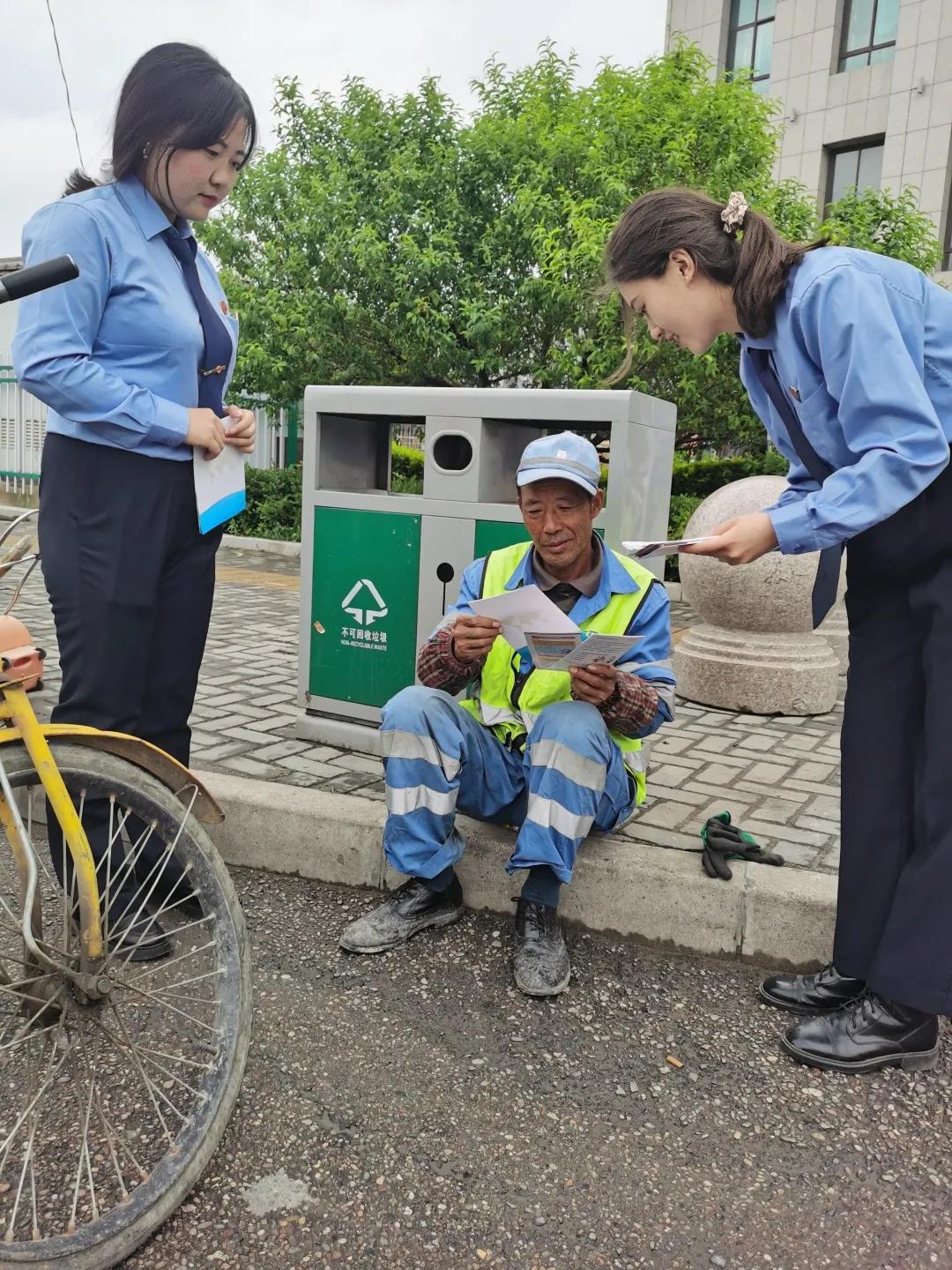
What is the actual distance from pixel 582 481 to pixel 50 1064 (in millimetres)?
1818

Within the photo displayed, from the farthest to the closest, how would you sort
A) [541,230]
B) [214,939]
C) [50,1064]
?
[541,230] → [214,939] → [50,1064]

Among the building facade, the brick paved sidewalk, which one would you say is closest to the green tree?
the brick paved sidewalk

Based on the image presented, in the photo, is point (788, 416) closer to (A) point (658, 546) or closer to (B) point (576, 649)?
(A) point (658, 546)

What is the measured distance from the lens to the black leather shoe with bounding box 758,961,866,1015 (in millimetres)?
2533

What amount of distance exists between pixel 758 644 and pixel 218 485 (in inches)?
132

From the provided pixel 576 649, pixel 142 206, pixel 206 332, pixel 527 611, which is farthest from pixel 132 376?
pixel 576 649

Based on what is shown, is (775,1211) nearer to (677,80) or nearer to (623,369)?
(623,369)

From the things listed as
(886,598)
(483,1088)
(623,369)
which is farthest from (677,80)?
(483,1088)

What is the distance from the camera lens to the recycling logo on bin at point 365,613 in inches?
156

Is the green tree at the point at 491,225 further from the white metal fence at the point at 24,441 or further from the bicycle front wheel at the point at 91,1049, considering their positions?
the bicycle front wheel at the point at 91,1049

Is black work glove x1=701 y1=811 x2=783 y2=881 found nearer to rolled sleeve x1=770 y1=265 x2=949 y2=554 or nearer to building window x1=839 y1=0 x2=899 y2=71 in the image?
rolled sleeve x1=770 y1=265 x2=949 y2=554

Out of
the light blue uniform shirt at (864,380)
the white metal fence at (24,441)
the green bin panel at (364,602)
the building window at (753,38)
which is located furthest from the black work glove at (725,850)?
the building window at (753,38)

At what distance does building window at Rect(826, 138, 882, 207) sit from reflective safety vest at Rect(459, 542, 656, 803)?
69.3 feet

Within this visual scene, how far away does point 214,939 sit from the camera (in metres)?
1.88
